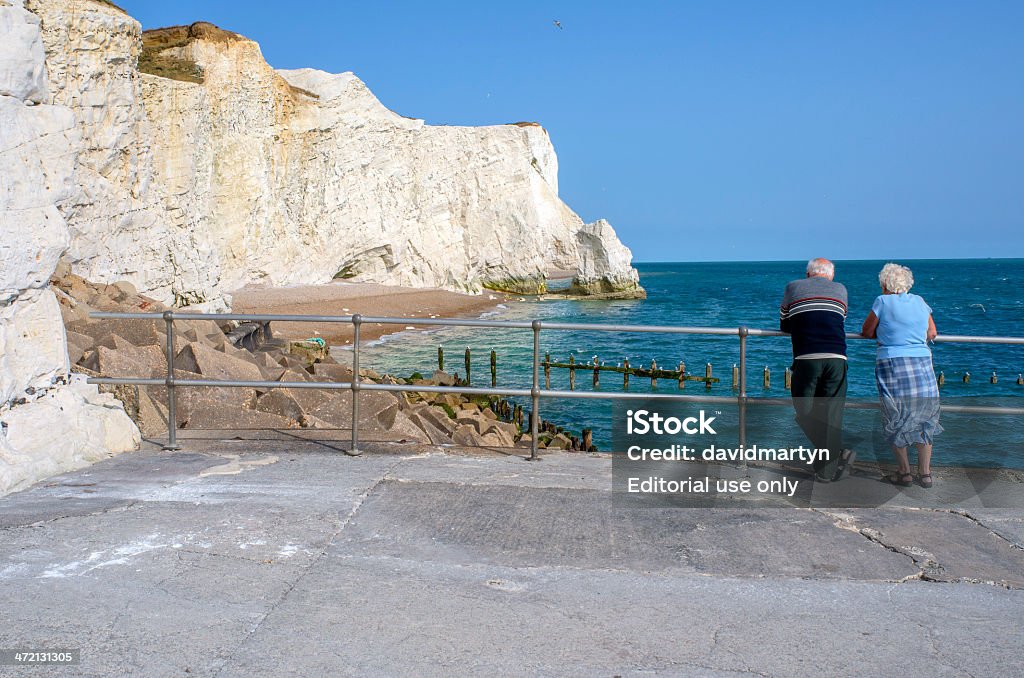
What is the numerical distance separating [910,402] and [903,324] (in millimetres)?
471

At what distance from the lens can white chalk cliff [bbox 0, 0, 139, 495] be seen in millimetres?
4984

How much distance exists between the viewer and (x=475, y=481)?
5.35 m

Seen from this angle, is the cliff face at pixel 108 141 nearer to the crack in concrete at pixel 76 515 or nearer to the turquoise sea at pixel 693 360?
the turquoise sea at pixel 693 360

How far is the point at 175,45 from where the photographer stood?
33.8 metres

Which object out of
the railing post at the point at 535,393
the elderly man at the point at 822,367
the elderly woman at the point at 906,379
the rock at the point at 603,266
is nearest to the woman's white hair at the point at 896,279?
the elderly woman at the point at 906,379

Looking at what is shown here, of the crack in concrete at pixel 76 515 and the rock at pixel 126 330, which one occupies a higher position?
the rock at pixel 126 330

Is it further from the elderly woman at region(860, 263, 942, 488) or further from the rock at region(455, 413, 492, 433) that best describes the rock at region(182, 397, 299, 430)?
the rock at region(455, 413, 492, 433)

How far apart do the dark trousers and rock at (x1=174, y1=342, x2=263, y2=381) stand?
5.13m

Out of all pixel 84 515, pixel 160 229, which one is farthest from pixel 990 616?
pixel 160 229

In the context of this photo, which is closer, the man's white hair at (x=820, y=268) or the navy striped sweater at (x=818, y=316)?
the navy striped sweater at (x=818, y=316)

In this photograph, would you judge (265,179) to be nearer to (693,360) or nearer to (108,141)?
(108,141)

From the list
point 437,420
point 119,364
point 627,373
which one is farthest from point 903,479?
point 627,373

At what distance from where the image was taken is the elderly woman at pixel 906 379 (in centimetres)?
540

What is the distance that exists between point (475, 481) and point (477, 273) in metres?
54.8
